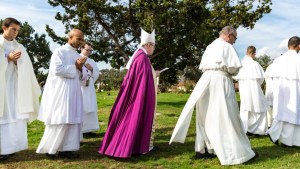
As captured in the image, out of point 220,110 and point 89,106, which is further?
point 89,106

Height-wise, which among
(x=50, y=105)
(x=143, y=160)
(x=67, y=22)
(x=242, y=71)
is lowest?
(x=143, y=160)

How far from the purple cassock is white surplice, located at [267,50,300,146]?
2.97 metres

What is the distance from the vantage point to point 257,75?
30.8 ft

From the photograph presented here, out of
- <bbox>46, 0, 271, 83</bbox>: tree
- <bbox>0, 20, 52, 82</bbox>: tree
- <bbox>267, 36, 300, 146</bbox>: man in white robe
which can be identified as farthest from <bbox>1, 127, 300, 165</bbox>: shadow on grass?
<bbox>0, 20, 52, 82</bbox>: tree

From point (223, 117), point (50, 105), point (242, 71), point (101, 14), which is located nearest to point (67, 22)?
point (101, 14)

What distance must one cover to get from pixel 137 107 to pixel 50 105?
5.16ft

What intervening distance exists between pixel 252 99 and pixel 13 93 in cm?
581

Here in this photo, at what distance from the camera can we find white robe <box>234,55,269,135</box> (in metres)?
9.26

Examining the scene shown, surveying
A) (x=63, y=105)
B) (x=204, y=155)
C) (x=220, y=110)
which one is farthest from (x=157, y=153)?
(x=63, y=105)

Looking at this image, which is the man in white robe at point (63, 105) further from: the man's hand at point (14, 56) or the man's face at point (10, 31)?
the man's face at point (10, 31)

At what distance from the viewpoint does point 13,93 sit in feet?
22.2

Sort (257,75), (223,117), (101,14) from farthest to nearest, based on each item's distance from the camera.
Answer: (101,14) < (257,75) < (223,117)

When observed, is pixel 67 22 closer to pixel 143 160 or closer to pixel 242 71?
pixel 242 71

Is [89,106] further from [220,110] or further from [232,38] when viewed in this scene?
[232,38]
